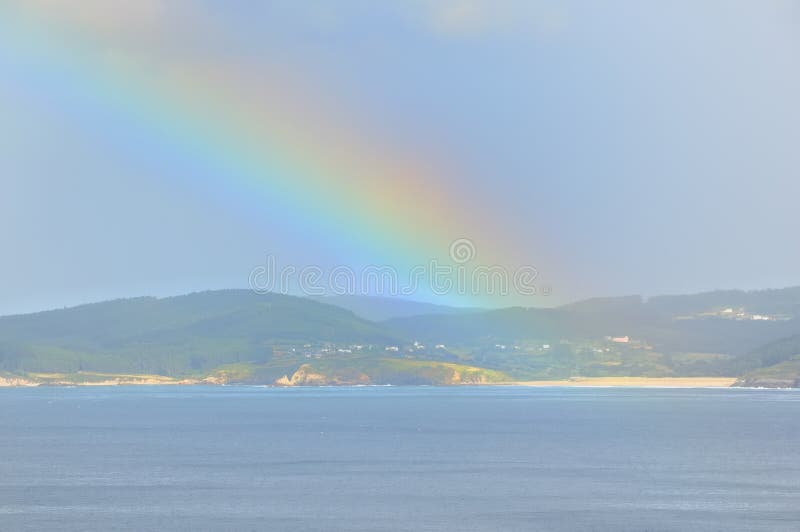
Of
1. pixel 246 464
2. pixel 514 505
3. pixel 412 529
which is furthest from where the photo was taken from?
pixel 246 464

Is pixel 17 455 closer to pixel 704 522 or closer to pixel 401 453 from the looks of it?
pixel 401 453

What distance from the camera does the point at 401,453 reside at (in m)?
141

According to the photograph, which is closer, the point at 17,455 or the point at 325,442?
the point at 17,455

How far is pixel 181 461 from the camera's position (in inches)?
5246

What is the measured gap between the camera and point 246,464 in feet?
425

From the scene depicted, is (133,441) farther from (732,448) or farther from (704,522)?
(704,522)

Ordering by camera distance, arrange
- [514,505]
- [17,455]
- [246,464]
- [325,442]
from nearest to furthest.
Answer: [514,505]
[246,464]
[17,455]
[325,442]

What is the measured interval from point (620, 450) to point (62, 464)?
60.4 metres

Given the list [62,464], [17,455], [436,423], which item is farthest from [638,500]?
[436,423]

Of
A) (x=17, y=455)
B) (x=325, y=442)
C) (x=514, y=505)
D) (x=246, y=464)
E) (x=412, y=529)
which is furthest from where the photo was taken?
(x=325, y=442)

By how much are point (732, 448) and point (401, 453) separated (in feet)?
123

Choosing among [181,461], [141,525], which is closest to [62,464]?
[181,461]

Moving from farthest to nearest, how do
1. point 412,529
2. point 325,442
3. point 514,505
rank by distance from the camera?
point 325,442, point 514,505, point 412,529

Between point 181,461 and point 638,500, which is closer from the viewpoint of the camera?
point 638,500
